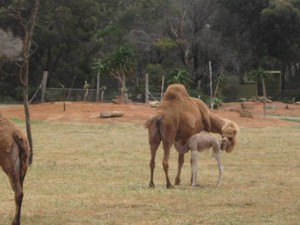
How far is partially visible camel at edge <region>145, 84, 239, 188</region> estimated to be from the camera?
38.9 ft

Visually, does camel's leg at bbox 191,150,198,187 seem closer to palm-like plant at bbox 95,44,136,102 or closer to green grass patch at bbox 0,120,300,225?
green grass patch at bbox 0,120,300,225

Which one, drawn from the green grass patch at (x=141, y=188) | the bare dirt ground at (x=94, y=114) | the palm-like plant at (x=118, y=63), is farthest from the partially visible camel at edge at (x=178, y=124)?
the palm-like plant at (x=118, y=63)

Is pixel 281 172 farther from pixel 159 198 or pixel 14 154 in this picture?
pixel 14 154

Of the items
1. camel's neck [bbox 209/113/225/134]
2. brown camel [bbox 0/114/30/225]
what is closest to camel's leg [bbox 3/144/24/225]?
brown camel [bbox 0/114/30/225]

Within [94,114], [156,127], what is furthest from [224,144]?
[94,114]

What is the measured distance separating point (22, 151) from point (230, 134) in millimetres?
6007

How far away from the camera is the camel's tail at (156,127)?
1184 centimetres

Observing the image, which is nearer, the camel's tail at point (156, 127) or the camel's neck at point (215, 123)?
the camel's tail at point (156, 127)

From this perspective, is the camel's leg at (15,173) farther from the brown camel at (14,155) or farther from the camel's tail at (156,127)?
the camel's tail at (156,127)

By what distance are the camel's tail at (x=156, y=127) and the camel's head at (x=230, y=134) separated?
179 centimetres

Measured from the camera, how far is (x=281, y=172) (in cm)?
1434

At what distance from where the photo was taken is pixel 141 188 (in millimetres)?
11305

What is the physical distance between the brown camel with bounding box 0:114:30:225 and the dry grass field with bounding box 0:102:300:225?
0.62 meters

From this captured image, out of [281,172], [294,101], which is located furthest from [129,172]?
[294,101]
